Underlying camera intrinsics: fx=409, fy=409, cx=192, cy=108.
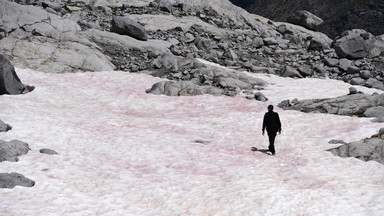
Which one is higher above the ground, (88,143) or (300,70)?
(300,70)

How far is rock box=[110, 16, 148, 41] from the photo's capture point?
51938 millimetres

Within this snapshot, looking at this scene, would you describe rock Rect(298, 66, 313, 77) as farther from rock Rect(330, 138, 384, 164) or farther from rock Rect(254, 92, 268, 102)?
rock Rect(330, 138, 384, 164)

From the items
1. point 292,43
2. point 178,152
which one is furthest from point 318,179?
point 292,43

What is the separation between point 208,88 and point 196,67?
23.7ft

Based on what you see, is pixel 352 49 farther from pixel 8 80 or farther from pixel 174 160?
pixel 8 80

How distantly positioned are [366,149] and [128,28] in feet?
121

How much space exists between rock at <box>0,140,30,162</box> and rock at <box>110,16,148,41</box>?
3340 centimetres

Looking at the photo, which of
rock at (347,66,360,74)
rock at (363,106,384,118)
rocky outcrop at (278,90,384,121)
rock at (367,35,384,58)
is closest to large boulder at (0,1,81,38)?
rocky outcrop at (278,90,384,121)

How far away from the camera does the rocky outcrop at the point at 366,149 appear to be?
21.4 meters

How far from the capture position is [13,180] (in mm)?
16359

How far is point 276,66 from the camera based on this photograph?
5059 centimetres

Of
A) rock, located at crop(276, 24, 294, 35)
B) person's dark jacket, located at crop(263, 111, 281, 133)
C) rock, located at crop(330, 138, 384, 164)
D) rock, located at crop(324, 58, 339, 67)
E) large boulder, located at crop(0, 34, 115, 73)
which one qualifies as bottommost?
rock, located at crop(330, 138, 384, 164)

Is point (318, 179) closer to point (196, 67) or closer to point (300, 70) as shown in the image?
point (196, 67)

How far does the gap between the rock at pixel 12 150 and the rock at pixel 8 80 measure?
12191 millimetres
